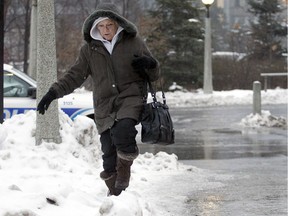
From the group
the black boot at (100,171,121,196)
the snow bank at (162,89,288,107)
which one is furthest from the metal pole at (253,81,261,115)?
the black boot at (100,171,121,196)

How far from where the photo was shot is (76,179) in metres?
6.41

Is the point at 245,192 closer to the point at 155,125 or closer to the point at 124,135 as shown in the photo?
the point at 155,125

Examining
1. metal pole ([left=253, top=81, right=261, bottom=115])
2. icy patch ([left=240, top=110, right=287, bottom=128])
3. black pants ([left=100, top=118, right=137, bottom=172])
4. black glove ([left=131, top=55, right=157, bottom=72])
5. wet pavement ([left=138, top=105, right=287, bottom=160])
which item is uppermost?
black glove ([left=131, top=55, right=157, bottom=72])

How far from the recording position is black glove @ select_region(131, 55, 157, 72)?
498cm

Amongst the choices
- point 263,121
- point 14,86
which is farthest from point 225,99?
point 14,86

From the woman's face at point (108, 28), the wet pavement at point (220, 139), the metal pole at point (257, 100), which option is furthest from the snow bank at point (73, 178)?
the metal pole at point (257, 100)

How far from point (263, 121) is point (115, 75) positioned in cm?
1082

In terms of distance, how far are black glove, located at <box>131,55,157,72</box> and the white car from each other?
5.14 meters

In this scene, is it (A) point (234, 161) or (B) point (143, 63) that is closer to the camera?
(B) point (143, 63)

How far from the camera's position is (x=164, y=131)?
5145 millimetres

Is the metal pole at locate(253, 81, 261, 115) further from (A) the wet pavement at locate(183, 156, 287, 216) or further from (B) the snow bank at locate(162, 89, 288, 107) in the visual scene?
(B) the snow bank at locate(162, 89, 288, 107)

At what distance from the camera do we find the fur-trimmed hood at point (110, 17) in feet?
16.9

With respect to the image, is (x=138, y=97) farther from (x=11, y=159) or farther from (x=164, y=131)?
(x=11, y=159)

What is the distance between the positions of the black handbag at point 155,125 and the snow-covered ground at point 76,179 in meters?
0.51
